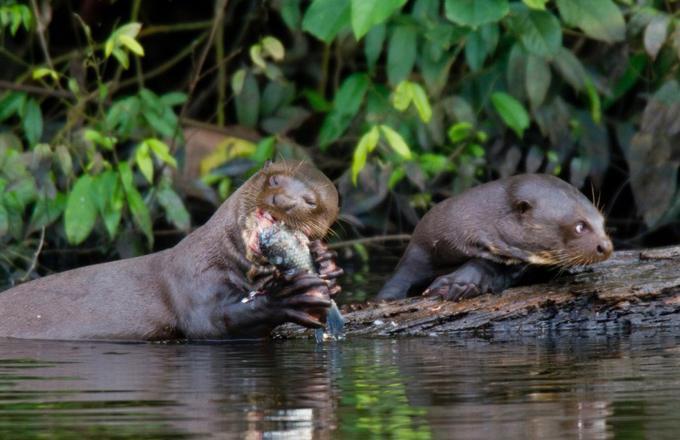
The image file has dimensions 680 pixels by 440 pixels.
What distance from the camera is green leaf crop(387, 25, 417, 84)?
6.66 meters

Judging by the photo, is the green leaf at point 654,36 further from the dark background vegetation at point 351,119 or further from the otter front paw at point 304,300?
the otter front paw at point 304,300

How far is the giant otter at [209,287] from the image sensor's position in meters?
4.57

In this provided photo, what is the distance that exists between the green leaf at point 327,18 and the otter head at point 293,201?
1066 millimetres

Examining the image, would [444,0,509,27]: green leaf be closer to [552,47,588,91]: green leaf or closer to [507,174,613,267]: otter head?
[507,174,613,267]: otter head

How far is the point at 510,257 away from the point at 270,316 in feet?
2.99

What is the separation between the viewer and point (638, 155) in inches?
278

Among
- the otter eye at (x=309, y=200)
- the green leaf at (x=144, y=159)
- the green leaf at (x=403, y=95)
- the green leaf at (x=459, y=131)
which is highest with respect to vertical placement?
the green leaf at (x=403, y=95)

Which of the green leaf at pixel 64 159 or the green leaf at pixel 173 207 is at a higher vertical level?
the green leaf at pixel 64 159

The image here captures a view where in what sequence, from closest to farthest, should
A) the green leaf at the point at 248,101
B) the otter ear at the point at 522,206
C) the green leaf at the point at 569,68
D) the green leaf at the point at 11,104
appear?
1. the otter ear at the point at 522,206
2. the green leaf at the point at 569,68
3. the green leaf at the point at 11,104
4. the green leaf at the point at 248,101

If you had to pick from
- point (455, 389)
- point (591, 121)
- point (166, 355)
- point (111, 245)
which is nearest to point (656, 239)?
point (591, 121)

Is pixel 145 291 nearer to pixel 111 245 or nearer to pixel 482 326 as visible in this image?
pixel 482 326

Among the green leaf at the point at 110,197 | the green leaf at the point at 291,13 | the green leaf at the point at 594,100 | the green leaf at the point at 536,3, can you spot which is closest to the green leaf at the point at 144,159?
the green leaf at the point at 110,197

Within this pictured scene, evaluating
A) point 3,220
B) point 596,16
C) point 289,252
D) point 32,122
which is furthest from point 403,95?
point 289,252

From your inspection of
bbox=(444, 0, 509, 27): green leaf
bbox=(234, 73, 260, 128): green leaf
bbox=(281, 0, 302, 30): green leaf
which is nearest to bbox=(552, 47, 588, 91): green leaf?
bbox=(281, 0, 302, 30): green leaf
